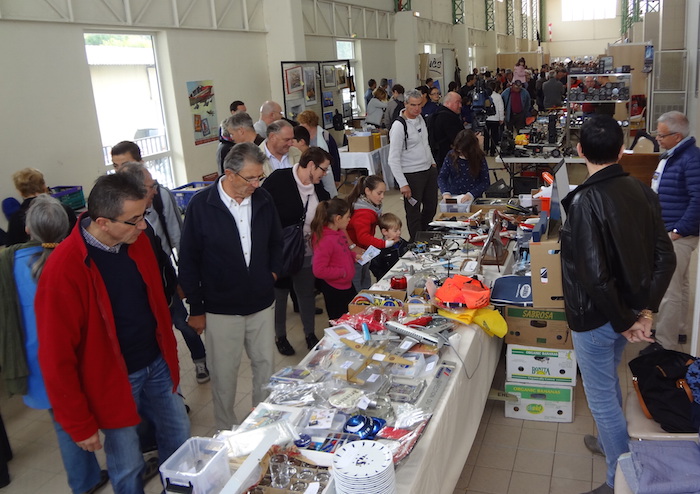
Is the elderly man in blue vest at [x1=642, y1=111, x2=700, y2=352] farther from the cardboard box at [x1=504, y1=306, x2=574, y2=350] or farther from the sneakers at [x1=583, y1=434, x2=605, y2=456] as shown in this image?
the sneakers at [x1=583, y1=434, x2=605, y2=456]

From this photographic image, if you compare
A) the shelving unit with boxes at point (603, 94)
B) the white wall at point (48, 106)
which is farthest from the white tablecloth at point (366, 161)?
the white wall at point (48, 106)

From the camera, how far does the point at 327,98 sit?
39.5 ft

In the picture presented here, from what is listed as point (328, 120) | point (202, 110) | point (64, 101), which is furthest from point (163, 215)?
point (328, 120)

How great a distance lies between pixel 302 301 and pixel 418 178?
2.04m

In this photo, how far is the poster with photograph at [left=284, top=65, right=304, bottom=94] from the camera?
1027cm

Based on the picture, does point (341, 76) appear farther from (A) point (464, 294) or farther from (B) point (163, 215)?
(A) point (464, 294)

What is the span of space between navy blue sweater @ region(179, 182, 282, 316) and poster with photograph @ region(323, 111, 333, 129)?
9.31 m

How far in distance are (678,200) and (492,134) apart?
9.01 m

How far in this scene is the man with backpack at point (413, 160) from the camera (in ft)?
17.9

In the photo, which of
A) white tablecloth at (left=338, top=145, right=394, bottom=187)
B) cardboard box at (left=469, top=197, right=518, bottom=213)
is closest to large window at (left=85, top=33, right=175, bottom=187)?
white tablecloth at (left=338, top=145, right=394, bottom=187)

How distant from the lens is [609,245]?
7.64 feet

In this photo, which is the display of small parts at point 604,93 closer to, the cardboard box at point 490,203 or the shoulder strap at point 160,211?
the cardboard box at point 490,203

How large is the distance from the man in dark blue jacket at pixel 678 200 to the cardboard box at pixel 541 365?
1056 mm

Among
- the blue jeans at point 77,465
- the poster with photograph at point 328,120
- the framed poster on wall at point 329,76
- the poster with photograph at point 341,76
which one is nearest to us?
the blue jeans at point 77,465
